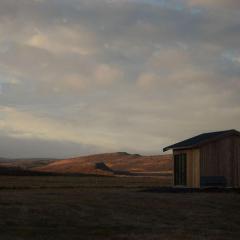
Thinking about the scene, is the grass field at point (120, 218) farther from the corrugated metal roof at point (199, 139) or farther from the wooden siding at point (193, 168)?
the corrugated metal roof at point (199, 139)

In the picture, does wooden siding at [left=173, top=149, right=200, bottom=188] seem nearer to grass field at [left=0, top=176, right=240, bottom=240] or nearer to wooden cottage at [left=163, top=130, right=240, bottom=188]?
wooden cottage at [left=163, top=130, right=240, bottom=188]

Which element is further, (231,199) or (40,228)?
(231,199)

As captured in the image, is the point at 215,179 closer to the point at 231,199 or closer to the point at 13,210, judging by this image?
the point at 231,199

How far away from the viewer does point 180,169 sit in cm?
3978

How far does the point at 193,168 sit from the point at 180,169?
2.05 meters

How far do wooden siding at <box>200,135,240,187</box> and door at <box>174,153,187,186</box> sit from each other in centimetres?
223

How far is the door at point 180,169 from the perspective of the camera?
1538 inches

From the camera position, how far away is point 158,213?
21.7 meters

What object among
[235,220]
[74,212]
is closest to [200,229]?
[235,220]

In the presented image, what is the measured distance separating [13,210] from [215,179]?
19.5 meters

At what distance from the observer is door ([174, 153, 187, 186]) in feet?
128

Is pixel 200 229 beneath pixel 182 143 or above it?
beneath

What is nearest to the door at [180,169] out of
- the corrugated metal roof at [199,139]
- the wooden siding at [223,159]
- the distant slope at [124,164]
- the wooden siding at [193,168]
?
the wooden siding at [193,168]

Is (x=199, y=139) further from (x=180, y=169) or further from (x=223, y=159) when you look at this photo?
(x=180, y=169)
